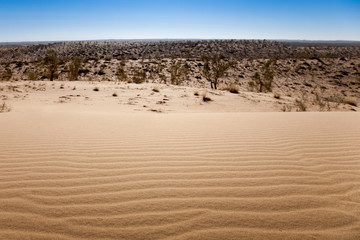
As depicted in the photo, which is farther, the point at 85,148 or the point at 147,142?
the point at 147,142

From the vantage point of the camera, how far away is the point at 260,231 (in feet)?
5.98

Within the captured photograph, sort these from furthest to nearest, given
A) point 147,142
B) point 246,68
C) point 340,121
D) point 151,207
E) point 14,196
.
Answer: point 246,68 < point 340,121 < point 147,142 < point 14,196 < point 151,207

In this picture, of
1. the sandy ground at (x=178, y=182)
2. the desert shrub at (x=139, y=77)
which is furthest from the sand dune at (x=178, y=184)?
the desert shrub at (x=139, y=77)

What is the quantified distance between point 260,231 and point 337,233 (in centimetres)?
54

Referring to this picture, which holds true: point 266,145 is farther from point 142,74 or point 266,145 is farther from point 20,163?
point 142,74

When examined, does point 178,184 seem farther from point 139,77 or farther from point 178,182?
point 139,77

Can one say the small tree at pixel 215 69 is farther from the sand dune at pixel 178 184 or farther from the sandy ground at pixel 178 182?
the sand dune at pixel 178 184

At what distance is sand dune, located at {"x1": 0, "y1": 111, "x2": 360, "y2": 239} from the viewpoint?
1.85m

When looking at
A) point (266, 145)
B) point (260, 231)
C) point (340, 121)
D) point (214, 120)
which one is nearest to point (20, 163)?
Answer: point (260, 231)

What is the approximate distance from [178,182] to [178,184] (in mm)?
40

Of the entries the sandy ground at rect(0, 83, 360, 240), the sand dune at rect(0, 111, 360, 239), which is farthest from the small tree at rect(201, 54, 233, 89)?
the sand dune at rect(0, 111, 360, 239)

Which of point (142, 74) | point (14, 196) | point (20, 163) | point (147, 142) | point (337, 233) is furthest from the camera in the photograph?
point (142, 74)

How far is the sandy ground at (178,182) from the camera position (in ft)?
6.08

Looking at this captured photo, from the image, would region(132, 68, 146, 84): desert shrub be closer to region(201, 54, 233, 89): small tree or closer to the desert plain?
region(201, 54, 233, 89): small tree
